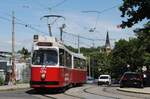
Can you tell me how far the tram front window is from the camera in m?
35.4

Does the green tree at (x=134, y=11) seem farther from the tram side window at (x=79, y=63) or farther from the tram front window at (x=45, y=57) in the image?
the tram side window at (x=79, y=63)

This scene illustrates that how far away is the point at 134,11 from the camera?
24500 mm

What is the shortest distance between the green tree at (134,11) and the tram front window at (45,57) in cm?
1065

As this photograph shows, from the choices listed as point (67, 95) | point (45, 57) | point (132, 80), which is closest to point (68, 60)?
point (45, 57)

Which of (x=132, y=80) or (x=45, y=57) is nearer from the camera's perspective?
(x=45, y=57)

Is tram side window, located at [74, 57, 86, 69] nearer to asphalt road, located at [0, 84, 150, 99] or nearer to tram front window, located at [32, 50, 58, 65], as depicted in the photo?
asphalt road, located at [0, 84, 150, 99]

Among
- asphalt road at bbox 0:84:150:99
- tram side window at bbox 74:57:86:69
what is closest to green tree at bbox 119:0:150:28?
asphalt road at bbox 0:84:150:99

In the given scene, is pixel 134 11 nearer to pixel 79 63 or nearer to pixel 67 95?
pixel 67 95

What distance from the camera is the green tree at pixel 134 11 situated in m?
23.6

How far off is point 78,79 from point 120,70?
70.4m

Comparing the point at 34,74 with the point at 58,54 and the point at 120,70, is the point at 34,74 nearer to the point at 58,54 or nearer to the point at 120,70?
the point at 58,54

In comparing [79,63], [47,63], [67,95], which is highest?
[79,63]

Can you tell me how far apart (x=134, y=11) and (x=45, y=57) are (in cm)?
1214

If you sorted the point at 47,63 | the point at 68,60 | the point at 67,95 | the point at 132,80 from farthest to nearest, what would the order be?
the point at 132,80 < the point at 68,60 < the point at 47,63 < the point at 67,95
